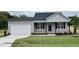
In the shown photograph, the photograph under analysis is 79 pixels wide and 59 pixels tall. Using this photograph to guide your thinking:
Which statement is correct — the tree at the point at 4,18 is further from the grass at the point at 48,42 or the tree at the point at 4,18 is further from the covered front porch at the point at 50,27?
the covered front porch at the point at 50,27

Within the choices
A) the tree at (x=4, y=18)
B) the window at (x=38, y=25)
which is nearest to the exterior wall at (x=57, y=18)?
the window at (x=38, y=25)

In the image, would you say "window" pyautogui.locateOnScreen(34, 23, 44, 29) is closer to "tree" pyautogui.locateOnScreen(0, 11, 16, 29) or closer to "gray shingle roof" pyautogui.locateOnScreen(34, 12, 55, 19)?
"gray shingle roof" pyautogui.locateOnScreen(34, 12, 55, 19)

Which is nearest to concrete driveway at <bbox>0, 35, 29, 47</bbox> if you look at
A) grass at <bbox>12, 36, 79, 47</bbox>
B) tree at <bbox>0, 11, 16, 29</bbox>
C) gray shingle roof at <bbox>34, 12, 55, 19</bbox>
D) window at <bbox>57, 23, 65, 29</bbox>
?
grass at <bbox>12, 36, 79, 47</bbox>

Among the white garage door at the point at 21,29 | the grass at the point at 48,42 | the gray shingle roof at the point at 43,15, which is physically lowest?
the grass at the point at 48,42

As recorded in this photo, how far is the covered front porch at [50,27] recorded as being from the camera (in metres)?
9.61

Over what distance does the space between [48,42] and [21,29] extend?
3.00ft

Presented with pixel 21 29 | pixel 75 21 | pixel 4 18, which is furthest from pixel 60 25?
pixel 4 18

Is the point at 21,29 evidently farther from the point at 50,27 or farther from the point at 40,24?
the point at 50,27
